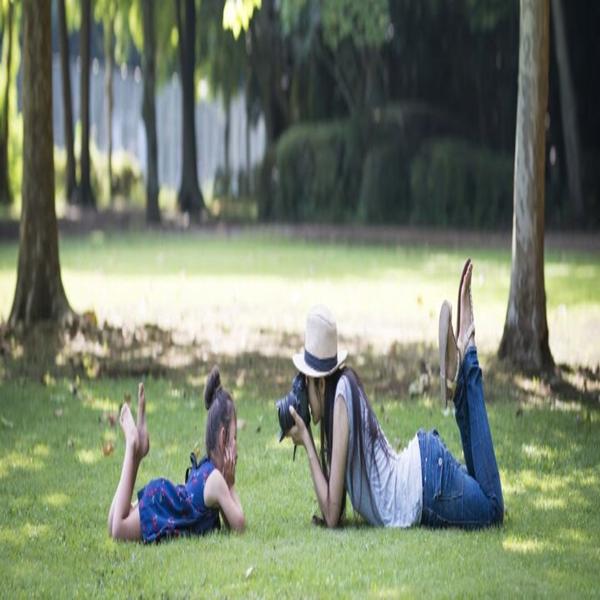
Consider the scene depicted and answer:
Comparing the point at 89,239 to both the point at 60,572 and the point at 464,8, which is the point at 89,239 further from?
the point at 60,572

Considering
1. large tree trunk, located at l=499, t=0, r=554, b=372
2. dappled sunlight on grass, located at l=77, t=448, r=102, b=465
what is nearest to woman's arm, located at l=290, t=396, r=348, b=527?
dappled sunlight on grass, located at l=77, t=448, r=102, b=465

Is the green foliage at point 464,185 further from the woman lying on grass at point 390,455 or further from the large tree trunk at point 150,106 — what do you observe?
the woman lying on grass at point 390,455

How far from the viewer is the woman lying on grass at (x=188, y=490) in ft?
21.7

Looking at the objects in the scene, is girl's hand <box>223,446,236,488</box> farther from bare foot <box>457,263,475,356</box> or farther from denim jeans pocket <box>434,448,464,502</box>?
bare foot <box>457,263,475,356</box>

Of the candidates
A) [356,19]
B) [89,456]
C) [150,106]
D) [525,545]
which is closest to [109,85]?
[150,106]

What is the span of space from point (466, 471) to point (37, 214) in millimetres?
7553

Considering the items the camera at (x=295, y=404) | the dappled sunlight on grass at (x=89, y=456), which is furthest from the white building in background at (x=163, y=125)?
the camera at (x=295, y=404)

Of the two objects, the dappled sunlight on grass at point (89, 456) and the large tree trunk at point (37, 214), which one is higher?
the large tree trunk at point (37, 214)

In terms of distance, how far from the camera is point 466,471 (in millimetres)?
7008

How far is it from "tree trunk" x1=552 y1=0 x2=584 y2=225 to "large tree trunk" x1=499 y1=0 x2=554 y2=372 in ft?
47.4

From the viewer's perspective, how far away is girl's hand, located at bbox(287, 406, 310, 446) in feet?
22.0

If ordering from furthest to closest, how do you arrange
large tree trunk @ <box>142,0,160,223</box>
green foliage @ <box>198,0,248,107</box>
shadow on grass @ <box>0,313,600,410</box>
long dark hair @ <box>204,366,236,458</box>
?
green foliage @ <box>198,0,248,107</box>, large tree trunk @ <box>142,0,160,223</box>, shadow on grass @ <box>0,313,600,410</box>, long dark hair @ <box>204,366,236,458</box>

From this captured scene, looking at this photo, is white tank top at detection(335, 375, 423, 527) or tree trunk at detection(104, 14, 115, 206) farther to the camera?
tree trunk at detection(104, 14, 115, 206)

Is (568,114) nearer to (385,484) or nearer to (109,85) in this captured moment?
(109,85)
